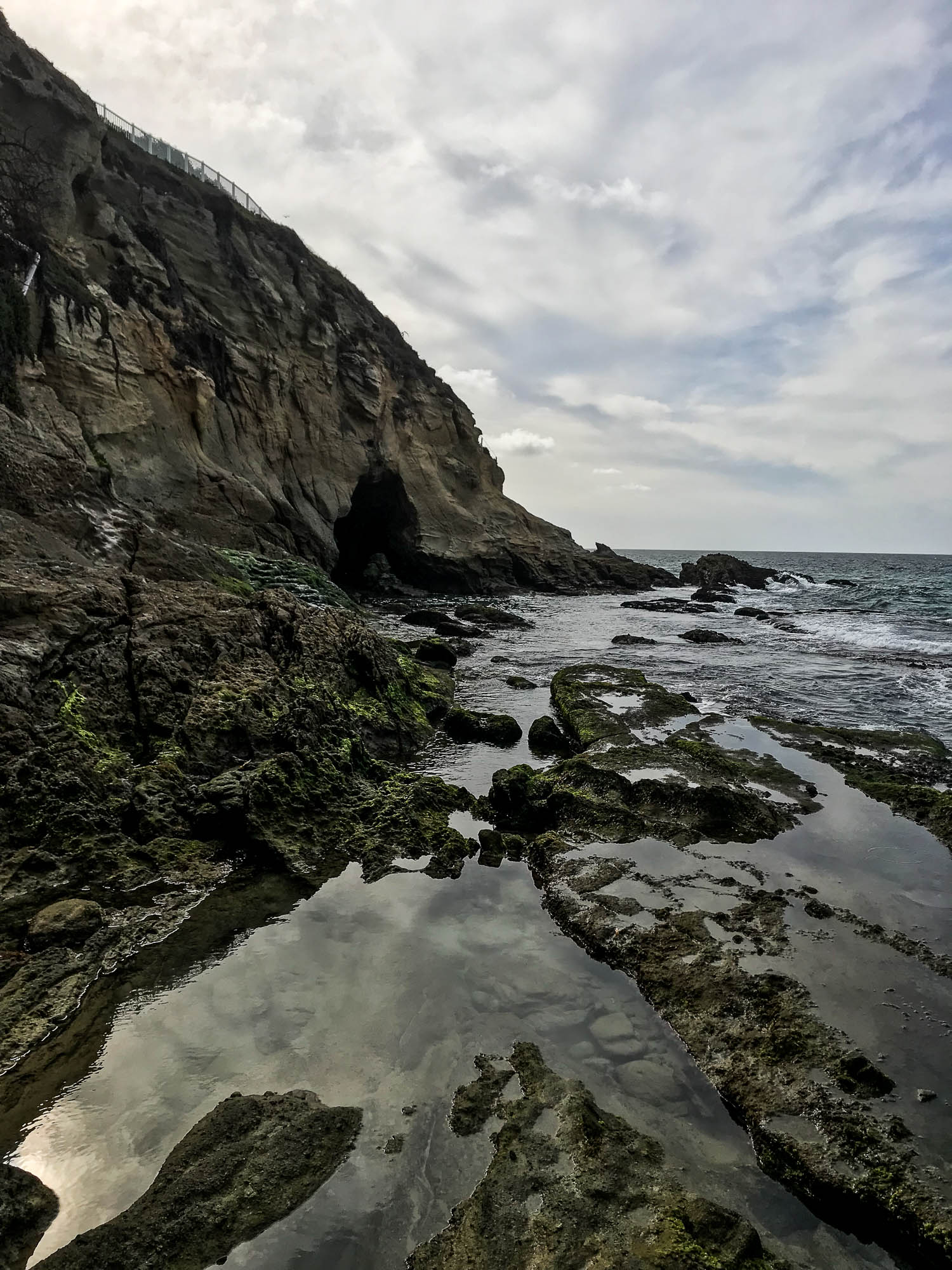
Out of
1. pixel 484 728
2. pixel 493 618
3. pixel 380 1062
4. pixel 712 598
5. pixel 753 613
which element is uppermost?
pixel 712 598

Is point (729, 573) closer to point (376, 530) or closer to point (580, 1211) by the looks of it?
point (376, 530)

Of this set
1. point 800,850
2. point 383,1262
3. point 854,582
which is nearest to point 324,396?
point 800,850

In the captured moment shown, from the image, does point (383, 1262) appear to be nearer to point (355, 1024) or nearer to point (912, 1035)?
point (355, 1024)

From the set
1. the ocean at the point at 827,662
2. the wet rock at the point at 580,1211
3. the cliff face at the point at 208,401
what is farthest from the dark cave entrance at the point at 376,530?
the wet rock at the point at 580,1211

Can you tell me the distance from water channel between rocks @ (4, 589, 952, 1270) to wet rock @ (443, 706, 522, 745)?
13.9 ft

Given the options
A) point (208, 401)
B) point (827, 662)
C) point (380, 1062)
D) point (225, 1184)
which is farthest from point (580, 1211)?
point (208, 401)

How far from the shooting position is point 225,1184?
2.63m

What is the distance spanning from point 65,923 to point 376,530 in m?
38.5

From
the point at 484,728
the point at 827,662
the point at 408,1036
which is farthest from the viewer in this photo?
A: the point at 827,662

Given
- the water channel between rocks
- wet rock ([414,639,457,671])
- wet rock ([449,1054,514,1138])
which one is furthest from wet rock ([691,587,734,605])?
wet rock ([449,1054,514,1138])

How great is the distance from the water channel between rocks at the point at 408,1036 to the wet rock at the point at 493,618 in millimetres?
20485

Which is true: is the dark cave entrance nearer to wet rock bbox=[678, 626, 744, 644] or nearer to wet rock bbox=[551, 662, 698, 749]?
wet rock bbox=[678, 626, 744, 644]

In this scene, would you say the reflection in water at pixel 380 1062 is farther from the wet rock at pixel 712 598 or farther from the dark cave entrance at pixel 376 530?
the wet rock at pixel 712 598

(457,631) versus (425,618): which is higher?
(425,618)
